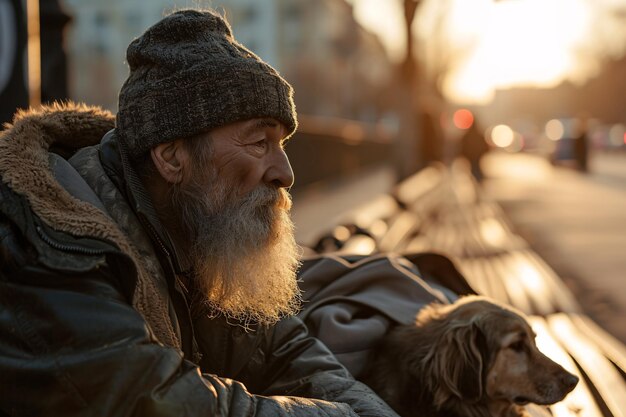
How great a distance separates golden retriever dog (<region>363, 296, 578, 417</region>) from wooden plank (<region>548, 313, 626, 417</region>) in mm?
270

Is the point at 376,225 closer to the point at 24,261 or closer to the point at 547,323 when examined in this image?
the point at 547,323

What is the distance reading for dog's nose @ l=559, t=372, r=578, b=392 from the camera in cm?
359

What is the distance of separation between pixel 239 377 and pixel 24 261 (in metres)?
1.08

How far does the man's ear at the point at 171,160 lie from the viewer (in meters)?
2.76

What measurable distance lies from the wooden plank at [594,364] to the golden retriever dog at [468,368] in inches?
10.6

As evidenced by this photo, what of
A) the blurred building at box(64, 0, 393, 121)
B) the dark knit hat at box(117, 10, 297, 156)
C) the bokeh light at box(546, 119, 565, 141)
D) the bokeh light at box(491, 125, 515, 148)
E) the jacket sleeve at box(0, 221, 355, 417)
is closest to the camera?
the jacket sleeve at box(0, 221, 355, 417)

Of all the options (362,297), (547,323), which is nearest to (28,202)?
(362,297)

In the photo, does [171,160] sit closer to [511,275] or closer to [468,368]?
[468,368]

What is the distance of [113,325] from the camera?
215 centimetres

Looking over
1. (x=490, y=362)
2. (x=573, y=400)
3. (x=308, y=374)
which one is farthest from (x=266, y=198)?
(x=573, y=400)

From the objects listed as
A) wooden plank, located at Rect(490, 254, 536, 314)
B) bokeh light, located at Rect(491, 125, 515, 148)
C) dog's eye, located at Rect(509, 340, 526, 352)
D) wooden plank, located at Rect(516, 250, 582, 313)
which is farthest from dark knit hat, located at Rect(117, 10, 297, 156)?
bokeh light, located at Rect(491, 125, 515, 148)

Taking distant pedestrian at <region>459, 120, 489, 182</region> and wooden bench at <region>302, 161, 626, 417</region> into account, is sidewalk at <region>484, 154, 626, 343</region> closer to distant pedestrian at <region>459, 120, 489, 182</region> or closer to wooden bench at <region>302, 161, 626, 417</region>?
wooden bench at <region>302, 161, 626, 417</region>

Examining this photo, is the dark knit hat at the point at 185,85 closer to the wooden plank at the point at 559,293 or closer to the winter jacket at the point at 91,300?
the winter jacket at the point at 91,300

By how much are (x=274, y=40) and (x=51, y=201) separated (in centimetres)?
9894
